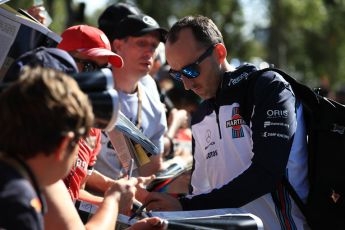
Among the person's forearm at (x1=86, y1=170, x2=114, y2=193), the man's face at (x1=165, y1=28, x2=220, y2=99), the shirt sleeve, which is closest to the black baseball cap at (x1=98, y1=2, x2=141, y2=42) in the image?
the person's forearm at (x1=86, y1=170, x2=114, y2=193)

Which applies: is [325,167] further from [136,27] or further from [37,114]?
[136,27]

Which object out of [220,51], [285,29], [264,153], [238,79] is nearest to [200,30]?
[220,51]

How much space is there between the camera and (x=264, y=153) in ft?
11.8

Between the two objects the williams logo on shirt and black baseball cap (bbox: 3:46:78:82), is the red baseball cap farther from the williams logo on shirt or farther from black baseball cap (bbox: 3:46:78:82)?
black baseball cap (bbox: 3:46:78:82)

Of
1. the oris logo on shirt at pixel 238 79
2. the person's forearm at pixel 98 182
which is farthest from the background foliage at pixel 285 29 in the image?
the oris logo on shirt at pixel 238 79

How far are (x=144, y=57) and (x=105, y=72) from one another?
278cm

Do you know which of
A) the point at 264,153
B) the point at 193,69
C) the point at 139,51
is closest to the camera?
the point at 264,153

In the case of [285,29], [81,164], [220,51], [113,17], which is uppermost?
[220,51]

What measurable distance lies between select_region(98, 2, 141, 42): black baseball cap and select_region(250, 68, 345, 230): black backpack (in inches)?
86.4

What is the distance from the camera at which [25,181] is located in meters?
2.34

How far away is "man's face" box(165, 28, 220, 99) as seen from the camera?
13.1 feet

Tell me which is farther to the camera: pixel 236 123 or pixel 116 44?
pixel 116 44

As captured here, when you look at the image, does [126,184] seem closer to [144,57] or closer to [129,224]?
[129,224]

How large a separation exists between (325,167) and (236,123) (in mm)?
578
